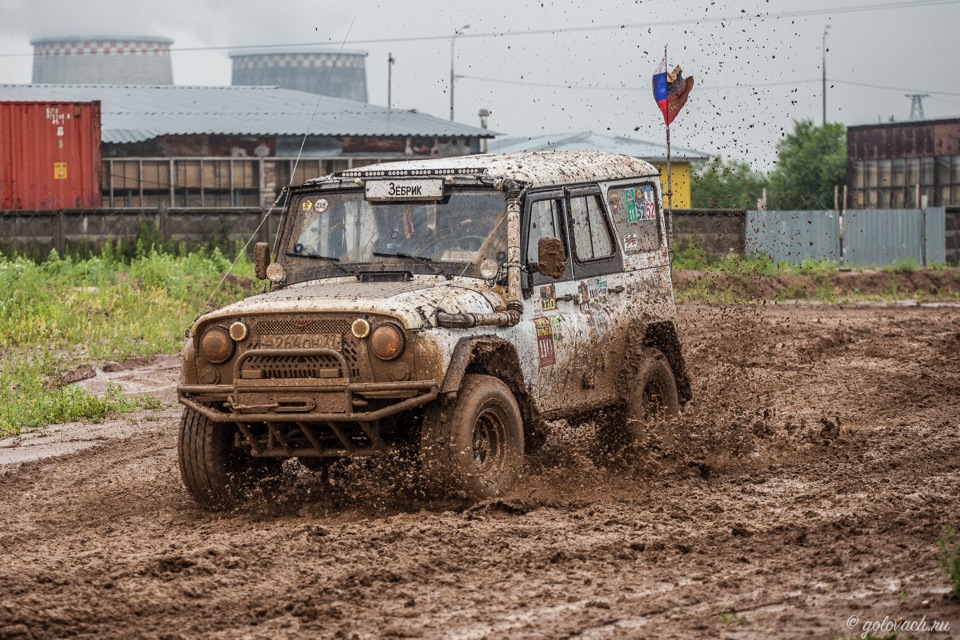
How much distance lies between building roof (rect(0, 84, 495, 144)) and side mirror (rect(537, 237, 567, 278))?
27511 millimetres

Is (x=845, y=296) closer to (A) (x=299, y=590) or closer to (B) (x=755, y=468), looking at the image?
(B) (x=755, y=468)

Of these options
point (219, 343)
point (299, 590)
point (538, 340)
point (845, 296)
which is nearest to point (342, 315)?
point (219, 343)

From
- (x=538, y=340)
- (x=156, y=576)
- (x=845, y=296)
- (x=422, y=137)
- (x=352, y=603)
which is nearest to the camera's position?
(x=352, y=603)

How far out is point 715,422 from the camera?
35.8 ft

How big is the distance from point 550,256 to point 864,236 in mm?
25795

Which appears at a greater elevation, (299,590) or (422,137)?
(422,137)

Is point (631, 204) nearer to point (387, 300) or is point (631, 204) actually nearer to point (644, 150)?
point (387, 300)

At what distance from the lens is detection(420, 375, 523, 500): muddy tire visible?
7.96 metres

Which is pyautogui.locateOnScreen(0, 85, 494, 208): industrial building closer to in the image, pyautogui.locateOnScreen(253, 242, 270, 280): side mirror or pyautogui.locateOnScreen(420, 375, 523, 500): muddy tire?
pyautogui.locateOnScreen(253, 242, 270, 280): side mirror

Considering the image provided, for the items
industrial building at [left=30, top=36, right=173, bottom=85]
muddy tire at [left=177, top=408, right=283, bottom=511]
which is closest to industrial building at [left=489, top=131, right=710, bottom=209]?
muddy tire at [left=177, top=408, right=283, bottom=511]

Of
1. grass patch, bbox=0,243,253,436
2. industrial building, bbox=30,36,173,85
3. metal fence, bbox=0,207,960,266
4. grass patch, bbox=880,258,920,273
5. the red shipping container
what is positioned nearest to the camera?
grass patch, bbox=0,243,253,436

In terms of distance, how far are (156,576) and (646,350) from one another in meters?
4.59

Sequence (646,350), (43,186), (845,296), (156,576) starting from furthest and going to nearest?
1. (43,186)
2. (845,296)
3. (646,350)
4. (156,576)

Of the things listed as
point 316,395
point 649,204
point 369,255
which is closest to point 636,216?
point 649,204
